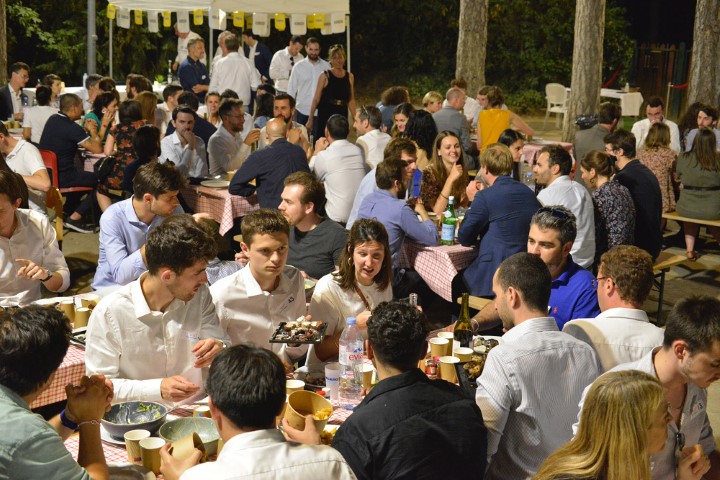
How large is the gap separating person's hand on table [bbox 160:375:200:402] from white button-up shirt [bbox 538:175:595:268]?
3.52 m

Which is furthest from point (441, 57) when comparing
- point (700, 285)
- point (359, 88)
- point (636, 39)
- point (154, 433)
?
point (154, 433)

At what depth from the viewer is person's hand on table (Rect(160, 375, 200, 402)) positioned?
3.07 metres

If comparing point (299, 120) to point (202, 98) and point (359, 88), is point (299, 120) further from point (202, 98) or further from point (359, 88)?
point (359, 88)

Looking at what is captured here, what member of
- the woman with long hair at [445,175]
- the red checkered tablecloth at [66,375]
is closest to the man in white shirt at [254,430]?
the red checkered tablecloth at [66,375]

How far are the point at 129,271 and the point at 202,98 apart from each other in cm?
906

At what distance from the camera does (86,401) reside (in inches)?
100

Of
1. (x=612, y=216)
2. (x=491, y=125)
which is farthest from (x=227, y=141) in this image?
(x=612, y=216)

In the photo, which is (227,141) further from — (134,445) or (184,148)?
(134,445)

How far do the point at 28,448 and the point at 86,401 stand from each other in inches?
15.6

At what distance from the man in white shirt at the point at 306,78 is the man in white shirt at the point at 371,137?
3.80 meters

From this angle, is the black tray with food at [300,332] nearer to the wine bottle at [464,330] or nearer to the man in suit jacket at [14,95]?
the wine bottle at [464,330]

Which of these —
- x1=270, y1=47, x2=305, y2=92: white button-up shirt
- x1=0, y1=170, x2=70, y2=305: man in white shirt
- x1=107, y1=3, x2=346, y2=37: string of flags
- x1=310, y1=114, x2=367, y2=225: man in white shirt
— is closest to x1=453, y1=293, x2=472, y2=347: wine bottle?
x1=0, y1=170, x2=70, y2=305: man in white shirt

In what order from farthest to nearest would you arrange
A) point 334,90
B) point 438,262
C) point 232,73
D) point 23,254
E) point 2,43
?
point 2,43
point 232,73
point 334,90
point 438,262
point 23,254

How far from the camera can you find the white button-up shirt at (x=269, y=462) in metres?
2.02
